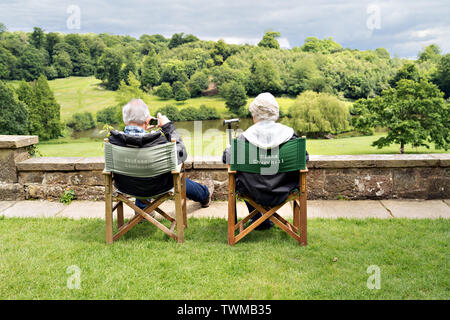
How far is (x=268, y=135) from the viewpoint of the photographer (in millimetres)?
3131

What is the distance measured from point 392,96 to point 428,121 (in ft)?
11.6

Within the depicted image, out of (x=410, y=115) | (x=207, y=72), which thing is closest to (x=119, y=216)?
(x=410, y=115)

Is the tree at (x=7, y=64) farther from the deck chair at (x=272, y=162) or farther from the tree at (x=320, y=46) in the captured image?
the deck chair at (x=272, y=162)

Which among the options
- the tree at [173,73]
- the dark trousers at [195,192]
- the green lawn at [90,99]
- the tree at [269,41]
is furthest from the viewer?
the tree at [269,41]

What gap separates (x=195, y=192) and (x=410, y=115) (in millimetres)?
32017

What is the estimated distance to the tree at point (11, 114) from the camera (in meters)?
47.2

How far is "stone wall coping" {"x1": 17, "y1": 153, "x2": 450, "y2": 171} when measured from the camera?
14.7 feet

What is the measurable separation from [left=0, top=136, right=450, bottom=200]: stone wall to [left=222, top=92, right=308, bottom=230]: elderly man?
144cm

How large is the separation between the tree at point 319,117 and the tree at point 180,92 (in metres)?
19.5

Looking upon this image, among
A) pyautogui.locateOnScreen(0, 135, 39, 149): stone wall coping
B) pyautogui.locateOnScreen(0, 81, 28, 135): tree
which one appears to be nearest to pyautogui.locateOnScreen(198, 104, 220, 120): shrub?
pyautogui.locateOnScreen(0, 81, 28, 135): tree

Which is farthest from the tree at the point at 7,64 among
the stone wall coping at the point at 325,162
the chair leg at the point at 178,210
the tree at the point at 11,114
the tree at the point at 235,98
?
the chair leg at the point at 178,210

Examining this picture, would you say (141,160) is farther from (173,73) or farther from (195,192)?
(173,73)

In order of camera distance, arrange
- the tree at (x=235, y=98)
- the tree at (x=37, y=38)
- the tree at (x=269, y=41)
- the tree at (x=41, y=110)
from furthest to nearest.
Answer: the tree at (x=269, y=41) < the tree at (x=37, y=38) < the tree at (x=235, y=98) < the tree at (x=41, y=110)

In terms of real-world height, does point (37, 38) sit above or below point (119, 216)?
above
